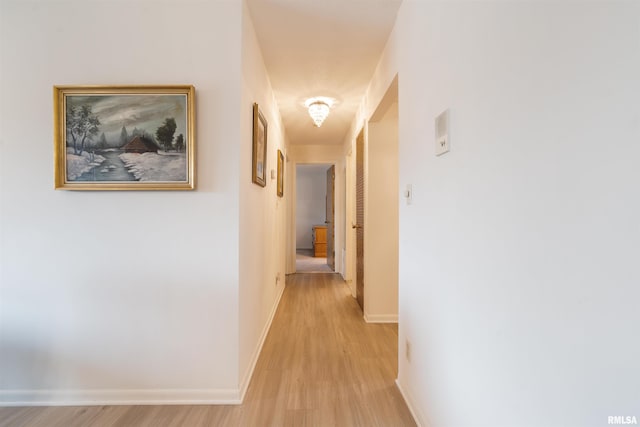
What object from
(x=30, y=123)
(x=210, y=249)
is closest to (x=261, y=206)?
(x=210, y=249)

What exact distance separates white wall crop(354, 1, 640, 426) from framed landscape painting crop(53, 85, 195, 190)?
1398mm

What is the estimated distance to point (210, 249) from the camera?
1.71 metres

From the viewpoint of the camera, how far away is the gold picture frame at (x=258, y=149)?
81.8 inches

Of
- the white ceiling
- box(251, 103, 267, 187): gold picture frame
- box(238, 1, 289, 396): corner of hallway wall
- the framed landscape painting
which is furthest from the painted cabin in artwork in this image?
the white ceiling

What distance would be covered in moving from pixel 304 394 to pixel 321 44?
2.44 metres

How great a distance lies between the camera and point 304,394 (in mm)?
1782

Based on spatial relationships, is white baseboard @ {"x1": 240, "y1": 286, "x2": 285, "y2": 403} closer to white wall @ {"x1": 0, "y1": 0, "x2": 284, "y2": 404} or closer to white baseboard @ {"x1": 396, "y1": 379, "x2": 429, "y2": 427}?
white wall @ {"x1": 0, "y1": 0, "x2": 284, "y2": 404}

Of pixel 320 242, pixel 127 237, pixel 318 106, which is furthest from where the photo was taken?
pixel 320 242

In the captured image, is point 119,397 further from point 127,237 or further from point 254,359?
point 127,237

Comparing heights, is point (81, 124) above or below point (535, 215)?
above

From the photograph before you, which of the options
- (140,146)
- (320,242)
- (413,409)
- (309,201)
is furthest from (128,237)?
(309,201)

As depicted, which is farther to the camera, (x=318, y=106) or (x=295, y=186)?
(x=295, y=186)

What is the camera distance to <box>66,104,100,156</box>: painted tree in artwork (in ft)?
5.55

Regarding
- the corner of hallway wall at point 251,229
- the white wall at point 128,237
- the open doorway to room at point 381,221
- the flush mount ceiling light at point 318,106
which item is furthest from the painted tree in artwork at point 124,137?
the open doorway to room at point 381,221
